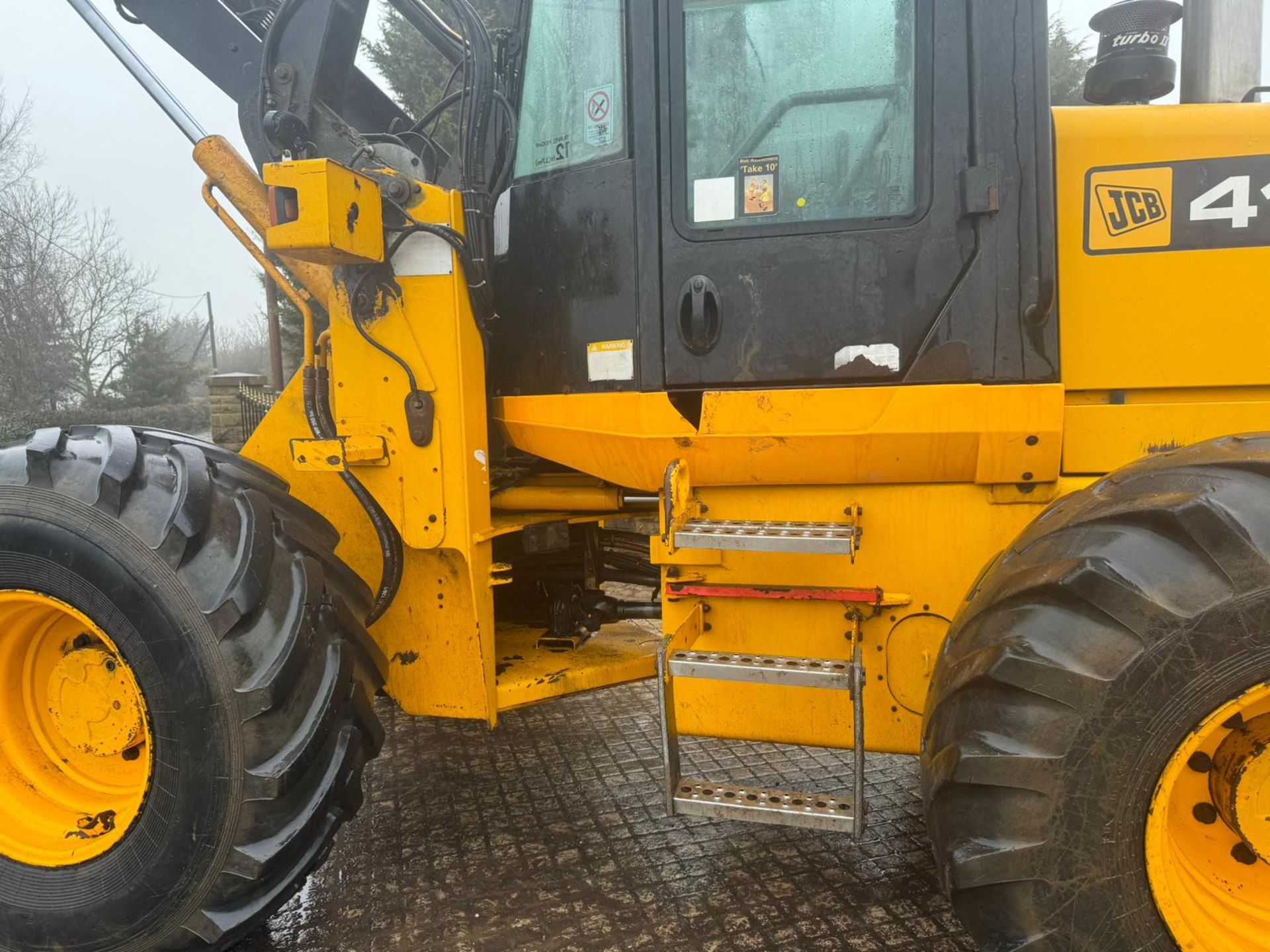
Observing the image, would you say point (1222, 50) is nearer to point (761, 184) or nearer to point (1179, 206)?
point (1179, 206)

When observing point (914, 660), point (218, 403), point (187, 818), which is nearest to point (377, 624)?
point (187, 818)

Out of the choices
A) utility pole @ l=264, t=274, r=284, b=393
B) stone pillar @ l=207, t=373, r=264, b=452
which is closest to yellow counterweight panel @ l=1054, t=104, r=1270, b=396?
utility pole @ l=264, t=274, r=284, b=393

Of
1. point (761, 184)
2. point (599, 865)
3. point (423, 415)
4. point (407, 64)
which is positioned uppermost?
point (407, 64)

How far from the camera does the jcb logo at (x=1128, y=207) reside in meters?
2.20

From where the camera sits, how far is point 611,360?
7.95 feet

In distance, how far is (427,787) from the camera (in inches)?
131

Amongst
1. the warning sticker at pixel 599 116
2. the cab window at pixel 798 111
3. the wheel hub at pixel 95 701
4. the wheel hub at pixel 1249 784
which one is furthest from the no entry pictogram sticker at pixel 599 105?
the wheel hub at pixel 1249 784

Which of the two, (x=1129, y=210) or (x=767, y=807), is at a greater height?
(x=1129, y=210)

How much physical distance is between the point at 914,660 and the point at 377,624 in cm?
165

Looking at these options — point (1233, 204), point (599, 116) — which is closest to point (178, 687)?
point (599, 116)

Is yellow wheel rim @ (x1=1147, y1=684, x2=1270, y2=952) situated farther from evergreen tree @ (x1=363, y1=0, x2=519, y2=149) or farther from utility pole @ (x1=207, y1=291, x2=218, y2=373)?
utility pole @ (x1=207, y1=291, x2=218, y2=373)

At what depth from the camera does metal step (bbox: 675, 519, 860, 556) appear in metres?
2.15

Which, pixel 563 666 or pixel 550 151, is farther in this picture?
pixel 563 666

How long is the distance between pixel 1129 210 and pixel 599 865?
97.3 inches
